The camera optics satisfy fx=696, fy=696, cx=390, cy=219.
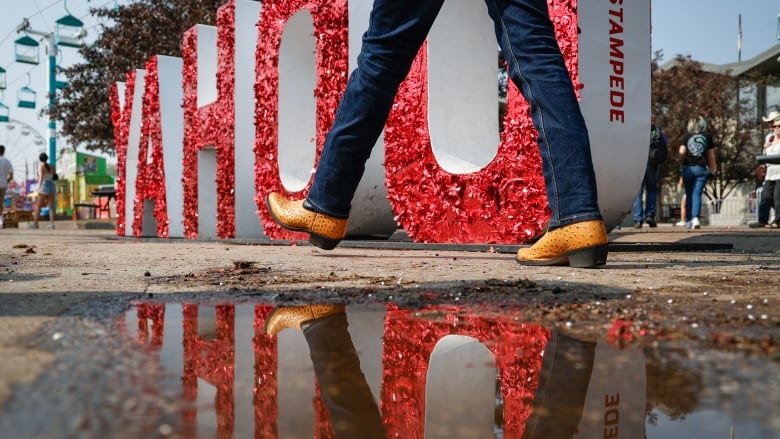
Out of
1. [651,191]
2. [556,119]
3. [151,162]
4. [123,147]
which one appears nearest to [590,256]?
[556,119]

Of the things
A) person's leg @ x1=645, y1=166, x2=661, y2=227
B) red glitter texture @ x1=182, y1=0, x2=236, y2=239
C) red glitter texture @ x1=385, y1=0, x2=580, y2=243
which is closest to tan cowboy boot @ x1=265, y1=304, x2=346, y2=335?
red glitter texture @ x1=385, y1=0, x2=580, y2=243

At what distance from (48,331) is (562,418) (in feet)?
3.71

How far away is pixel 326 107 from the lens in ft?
22.6

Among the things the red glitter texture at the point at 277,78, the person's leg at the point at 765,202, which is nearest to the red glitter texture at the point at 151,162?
the red glitter texture at the point at 277,78

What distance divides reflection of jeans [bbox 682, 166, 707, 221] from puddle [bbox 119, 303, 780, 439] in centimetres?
1141

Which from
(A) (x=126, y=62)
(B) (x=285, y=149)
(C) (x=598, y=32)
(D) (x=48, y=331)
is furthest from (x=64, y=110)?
(D) (x=48, y=331)

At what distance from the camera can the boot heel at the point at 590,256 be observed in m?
3.06

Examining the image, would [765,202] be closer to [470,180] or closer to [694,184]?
[694,184]

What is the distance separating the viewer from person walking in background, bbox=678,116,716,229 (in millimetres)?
12008

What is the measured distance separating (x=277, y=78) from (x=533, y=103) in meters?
5.17

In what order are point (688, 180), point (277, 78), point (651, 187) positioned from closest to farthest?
point (277, 78)
point (688, 180)
point (651, 187)

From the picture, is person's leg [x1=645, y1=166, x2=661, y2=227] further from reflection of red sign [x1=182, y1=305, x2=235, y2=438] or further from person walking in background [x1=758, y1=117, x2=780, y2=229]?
reflection of red sign [x1=182, y1=305, x2=235, y2=438]

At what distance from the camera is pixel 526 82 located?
304 centimetres

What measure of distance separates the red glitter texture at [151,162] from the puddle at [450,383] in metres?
9.87
